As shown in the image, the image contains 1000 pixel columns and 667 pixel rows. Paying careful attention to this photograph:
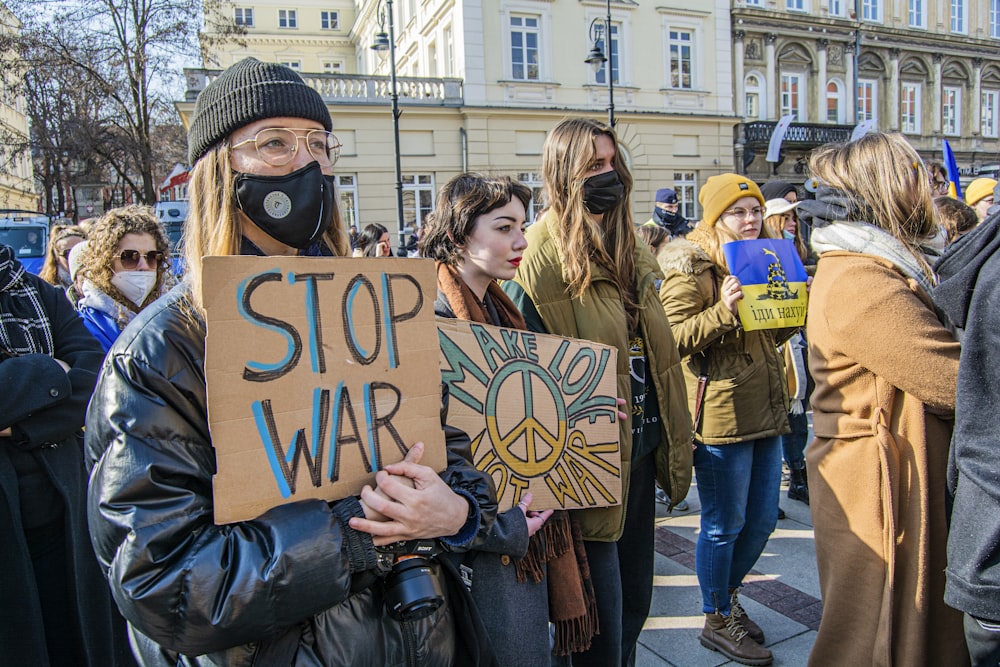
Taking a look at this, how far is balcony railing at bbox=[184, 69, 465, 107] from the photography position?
21516mm

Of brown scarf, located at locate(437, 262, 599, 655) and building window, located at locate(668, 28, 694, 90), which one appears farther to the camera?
building window, located at locate(668, 28, 694, 90)

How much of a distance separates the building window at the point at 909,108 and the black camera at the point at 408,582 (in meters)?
34.6

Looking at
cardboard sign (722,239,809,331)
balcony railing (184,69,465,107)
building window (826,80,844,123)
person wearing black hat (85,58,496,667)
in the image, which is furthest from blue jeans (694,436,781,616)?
building window (826,80,844,123)

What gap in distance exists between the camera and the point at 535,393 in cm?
216

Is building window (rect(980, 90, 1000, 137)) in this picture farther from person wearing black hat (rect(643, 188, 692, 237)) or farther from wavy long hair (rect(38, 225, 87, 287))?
wavy long hair (rect(38, 225, 87, 287))

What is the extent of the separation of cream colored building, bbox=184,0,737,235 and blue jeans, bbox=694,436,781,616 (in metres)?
17.9

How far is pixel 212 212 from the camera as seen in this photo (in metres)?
1.49

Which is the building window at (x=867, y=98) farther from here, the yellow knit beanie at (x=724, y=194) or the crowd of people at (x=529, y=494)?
the crowd of people at (x=529, y=494)

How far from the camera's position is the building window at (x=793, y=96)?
89.3 feet

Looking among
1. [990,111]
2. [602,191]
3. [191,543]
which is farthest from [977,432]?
[990,111]

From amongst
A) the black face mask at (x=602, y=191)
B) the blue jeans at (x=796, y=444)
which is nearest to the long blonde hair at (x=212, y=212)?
the black face mask at (x=602, y=191)

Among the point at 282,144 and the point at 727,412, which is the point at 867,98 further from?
the point at 282,144

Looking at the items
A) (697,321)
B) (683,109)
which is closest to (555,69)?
(683,109)

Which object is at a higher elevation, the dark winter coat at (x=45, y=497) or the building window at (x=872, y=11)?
the building window at (x=872, y=11)
